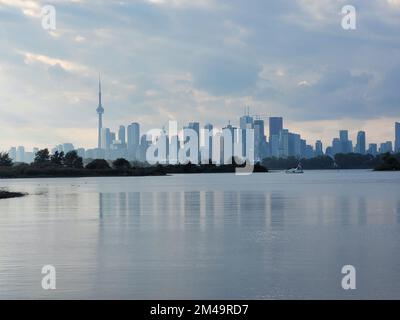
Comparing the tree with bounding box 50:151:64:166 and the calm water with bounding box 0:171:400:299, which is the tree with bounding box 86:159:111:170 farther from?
the calm water with bounding box 0:171:400:299

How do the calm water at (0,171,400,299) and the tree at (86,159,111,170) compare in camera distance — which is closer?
the calm water at (0,171,400,299)

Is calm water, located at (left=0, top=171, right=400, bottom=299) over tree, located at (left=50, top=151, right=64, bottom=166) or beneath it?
beneath

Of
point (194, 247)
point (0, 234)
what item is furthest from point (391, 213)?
point (0, 234)

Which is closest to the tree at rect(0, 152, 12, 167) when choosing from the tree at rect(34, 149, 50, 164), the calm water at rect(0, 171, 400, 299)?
the tree at rect(34, 149, 50, 164)

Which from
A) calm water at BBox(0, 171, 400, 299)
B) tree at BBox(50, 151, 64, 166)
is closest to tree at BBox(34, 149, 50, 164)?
tree at BBox(50, 151, 64, 166)

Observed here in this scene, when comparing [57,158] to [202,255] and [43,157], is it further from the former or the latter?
[202,255]

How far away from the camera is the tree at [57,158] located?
527 feet

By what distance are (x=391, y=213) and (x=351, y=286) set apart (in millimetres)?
20402

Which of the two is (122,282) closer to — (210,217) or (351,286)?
(351,286)

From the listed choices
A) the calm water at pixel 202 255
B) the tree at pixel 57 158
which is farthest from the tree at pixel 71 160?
the calm water at pixel 202 255

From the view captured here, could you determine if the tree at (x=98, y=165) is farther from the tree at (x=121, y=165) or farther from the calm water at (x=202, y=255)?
the calm water at (x=202, y=255)

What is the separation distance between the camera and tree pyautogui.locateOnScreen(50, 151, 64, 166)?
161 m

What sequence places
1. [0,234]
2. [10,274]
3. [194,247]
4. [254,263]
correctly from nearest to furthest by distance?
[10,274] < [254,263] < [194,247] < [0,234]

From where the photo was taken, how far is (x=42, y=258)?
59.6 ft
